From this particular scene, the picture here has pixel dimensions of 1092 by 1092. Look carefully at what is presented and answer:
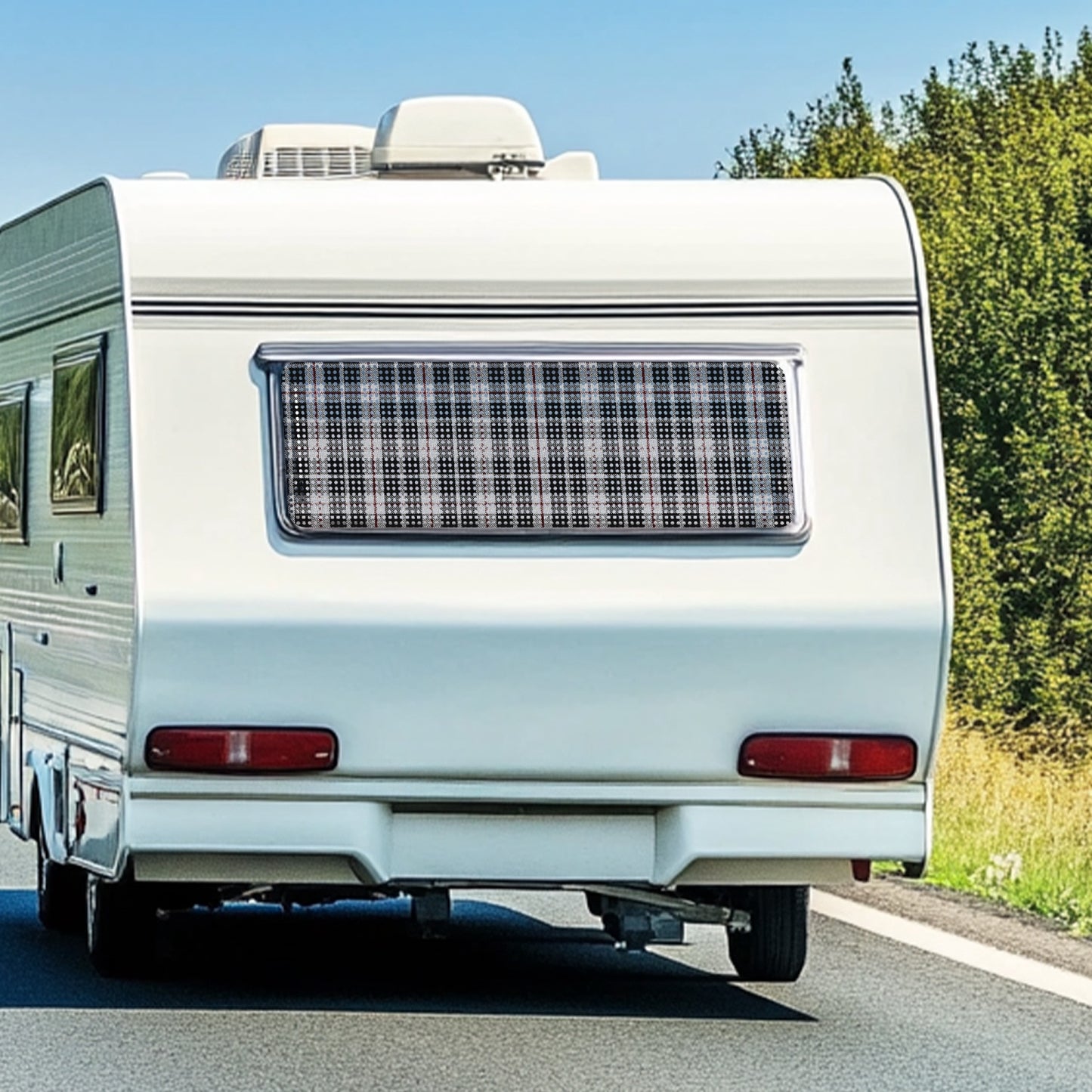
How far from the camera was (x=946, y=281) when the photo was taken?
2140 inches

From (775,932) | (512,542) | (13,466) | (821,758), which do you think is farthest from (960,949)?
(13,466)

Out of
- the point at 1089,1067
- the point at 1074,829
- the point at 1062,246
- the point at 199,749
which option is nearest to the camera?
the point at 1089,1067

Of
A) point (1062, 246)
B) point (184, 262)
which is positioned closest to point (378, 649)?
point (184, 262)

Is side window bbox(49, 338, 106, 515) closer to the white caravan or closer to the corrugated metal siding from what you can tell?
the corrugated metal siding

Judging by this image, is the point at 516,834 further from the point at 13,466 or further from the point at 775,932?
the point at 13,466

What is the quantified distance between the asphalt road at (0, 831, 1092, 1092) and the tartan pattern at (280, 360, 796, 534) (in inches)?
63.9

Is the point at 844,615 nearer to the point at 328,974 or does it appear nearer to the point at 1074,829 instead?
the point at 328,974

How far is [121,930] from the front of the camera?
396 inches

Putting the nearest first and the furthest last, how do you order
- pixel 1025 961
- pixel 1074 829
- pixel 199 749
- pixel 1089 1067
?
pixel 1089 1067
pixel 199 749
pixel 1025 961
pixel 1074 829

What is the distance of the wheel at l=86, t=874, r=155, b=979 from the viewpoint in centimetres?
995

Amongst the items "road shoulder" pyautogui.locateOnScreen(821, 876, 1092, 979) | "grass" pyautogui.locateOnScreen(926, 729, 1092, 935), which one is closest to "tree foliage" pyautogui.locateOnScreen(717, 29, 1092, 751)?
"grass" pyautogui.locateOnScreen(926, 729, 1092, 935)

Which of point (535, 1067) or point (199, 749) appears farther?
point (199, 749)

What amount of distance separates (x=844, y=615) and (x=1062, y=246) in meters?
45.2

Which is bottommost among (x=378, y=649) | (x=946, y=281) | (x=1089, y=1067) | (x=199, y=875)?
(x=1089, y=1067)
